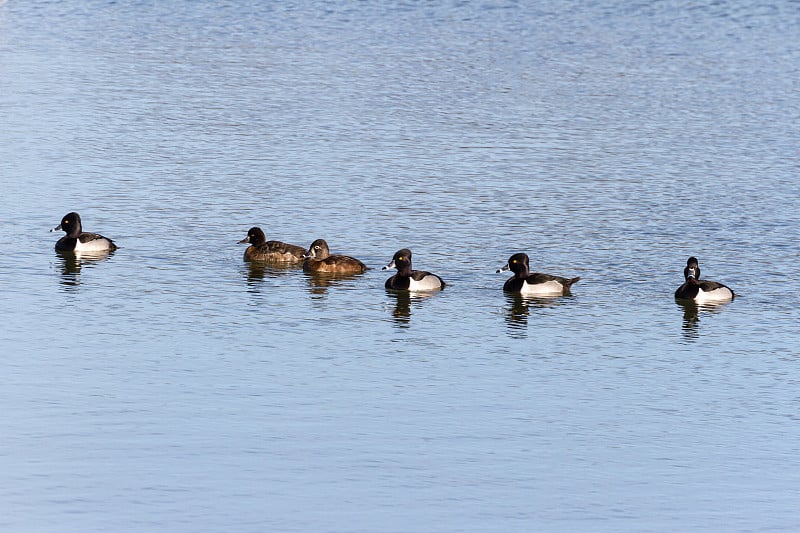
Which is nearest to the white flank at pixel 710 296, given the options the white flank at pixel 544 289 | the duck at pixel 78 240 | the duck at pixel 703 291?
the duck at pixel 703 291

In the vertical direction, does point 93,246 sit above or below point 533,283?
above

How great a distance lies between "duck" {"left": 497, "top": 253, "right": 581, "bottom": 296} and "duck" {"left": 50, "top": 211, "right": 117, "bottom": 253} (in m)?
6.79

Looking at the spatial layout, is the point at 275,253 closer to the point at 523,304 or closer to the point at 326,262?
the point at 326,262

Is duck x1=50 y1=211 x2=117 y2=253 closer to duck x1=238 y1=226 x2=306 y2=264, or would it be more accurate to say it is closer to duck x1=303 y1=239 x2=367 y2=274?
duck x1=238 y1=226 x2=306 y2=264

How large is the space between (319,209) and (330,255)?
182 inches

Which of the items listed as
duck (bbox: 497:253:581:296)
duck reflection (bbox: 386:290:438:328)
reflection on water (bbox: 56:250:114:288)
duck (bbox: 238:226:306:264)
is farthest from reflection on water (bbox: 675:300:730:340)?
reflection on water (bbox: 56:250:114:288)

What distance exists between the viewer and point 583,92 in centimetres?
4325

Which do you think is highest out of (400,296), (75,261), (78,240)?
(78,240)

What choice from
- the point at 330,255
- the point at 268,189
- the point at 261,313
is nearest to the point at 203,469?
the point at 261,313

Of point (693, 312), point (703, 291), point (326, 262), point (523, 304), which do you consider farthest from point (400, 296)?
point (703, 291)

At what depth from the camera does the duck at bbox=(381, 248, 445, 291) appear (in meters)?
24.5

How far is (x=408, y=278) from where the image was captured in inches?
968

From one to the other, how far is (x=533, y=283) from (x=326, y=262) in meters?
3.31

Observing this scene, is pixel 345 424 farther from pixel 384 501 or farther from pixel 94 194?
pixel 94 194
